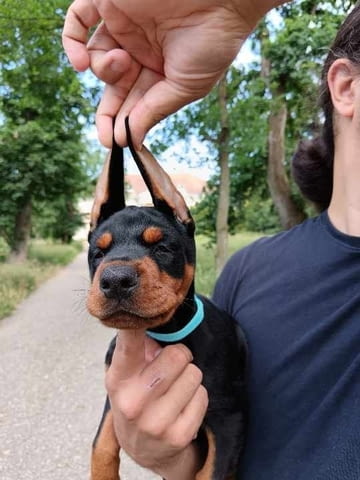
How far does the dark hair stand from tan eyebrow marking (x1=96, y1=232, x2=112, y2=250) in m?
1.01

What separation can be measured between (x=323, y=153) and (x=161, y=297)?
3.61 feet

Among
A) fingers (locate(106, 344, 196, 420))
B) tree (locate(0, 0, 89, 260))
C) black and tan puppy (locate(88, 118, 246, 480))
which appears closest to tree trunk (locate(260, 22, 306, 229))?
tree (locate(0, 0, 89, 260))

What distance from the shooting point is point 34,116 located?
47.5 feet

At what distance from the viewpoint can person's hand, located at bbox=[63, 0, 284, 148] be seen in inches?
46.5

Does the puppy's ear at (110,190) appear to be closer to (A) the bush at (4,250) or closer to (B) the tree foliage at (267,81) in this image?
(B) the tree foliage at (267,81)

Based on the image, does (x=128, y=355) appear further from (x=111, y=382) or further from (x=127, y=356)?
(x=111, y=382)

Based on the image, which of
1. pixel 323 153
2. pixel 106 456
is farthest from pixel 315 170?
pixel 106 456

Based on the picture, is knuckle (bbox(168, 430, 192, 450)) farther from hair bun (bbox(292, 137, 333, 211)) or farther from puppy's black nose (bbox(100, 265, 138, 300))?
hair bun (bbox(292, 137, 333, 211))

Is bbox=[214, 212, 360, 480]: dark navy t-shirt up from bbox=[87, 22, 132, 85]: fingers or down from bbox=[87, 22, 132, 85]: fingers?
down

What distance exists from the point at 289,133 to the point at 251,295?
1043 cm

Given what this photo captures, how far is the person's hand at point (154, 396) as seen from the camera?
4.06 ft

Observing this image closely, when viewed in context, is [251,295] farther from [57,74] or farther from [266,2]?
[57,74]

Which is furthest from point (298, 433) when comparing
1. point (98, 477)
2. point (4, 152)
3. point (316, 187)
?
point (4, 152)

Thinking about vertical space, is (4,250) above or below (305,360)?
below
